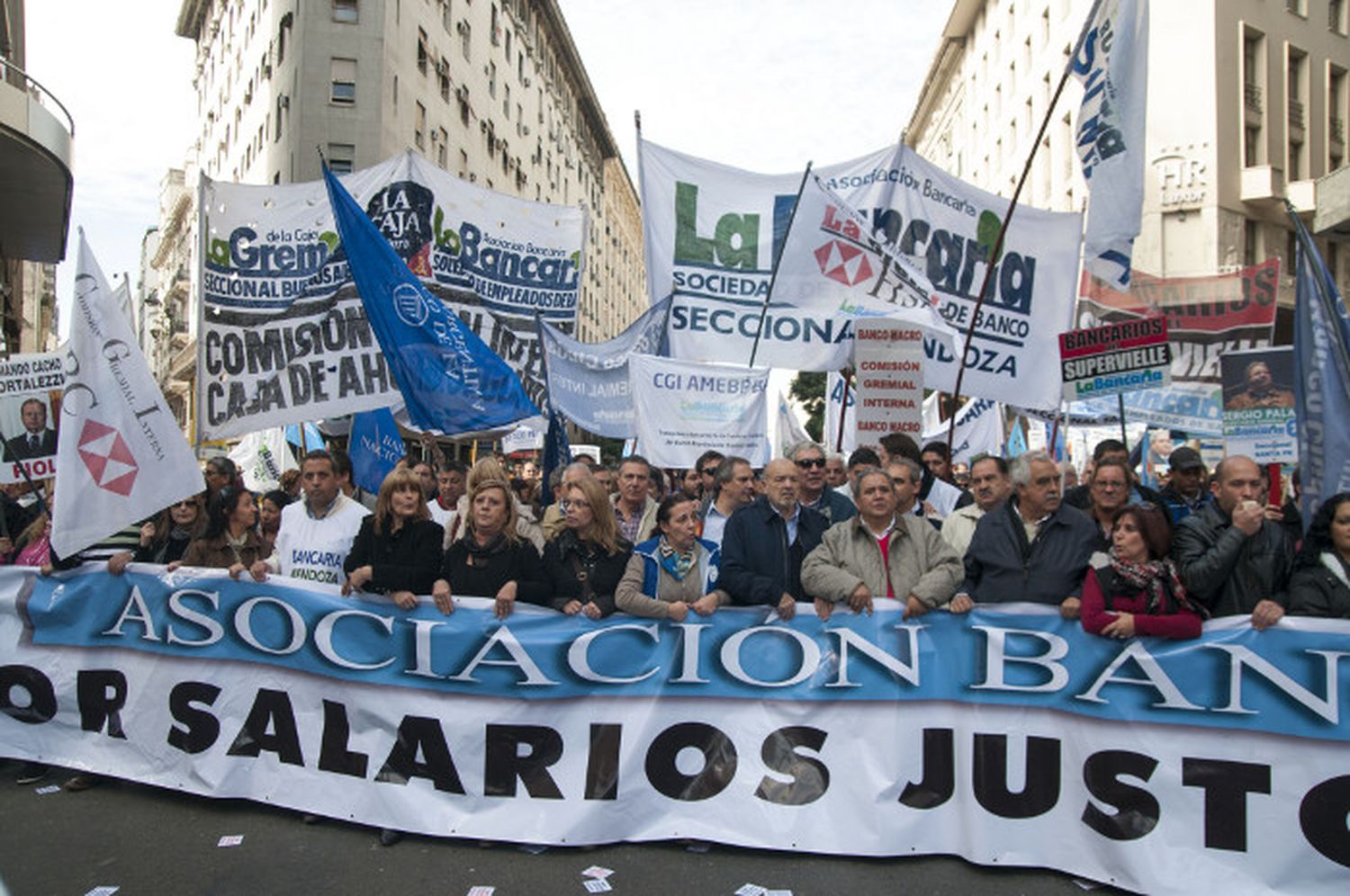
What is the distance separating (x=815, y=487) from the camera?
5.34 meters

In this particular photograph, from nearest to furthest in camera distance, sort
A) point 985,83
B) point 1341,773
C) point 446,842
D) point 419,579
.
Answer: point 1341,773, point 446,842, point 419,579, point 985,83

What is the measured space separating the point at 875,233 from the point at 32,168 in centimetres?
1326

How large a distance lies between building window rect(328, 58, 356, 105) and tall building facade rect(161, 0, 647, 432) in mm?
34

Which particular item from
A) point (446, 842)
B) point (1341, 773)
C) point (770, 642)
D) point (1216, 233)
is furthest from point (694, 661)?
point (1216, 233)

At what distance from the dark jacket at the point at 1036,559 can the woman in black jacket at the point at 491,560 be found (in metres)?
1.94

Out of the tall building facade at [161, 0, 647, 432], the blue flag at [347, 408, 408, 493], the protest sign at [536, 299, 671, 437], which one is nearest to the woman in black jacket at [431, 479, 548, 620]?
the protest sign at [536, 299, 671, 437]

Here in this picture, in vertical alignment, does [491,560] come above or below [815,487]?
below

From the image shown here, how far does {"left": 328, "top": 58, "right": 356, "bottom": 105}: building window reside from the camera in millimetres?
32406

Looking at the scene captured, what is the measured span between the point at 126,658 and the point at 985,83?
4633cm

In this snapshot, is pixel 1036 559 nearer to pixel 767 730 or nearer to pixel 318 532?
pixel 767 730

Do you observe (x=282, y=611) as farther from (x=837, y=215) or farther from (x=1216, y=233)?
(x=1216, y=233)

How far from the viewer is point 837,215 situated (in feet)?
25.1

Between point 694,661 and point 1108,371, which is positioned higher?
point 1108,371

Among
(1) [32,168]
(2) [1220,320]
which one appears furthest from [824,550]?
(1) [32,168]
